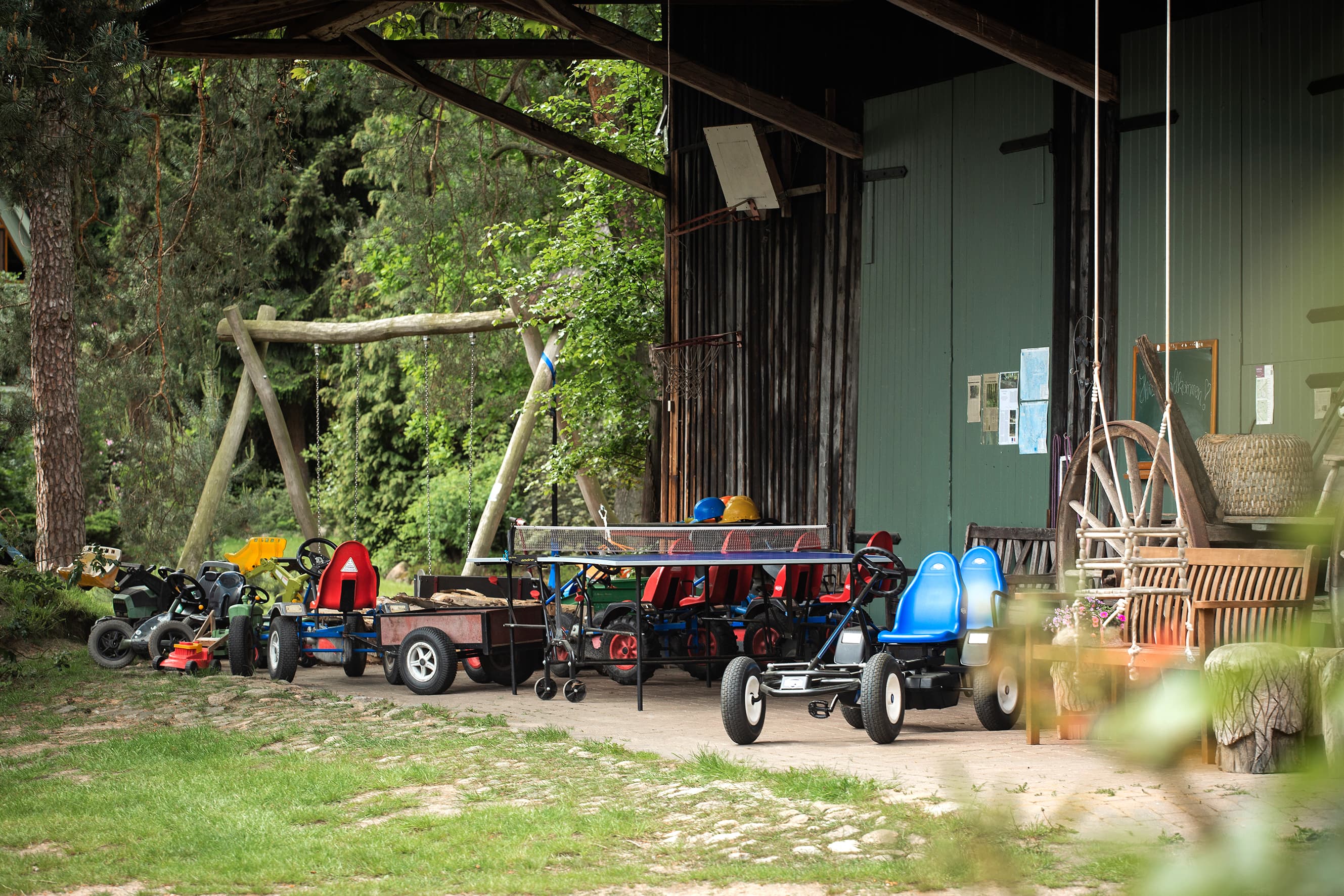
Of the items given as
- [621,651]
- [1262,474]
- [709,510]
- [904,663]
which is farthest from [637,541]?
[1262,474]

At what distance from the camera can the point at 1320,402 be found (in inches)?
346

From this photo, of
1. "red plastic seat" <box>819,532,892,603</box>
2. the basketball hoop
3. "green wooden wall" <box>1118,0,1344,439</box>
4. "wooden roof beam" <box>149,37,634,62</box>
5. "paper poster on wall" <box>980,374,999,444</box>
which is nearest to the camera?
"green wooden wall" <box>1118,0,1344,439</box>

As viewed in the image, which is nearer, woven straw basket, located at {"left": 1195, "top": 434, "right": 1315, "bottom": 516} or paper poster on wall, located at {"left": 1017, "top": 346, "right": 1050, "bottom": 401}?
woven straw basket, located at {"left": 1195, "top": 434, "right": 1315, "bottom": 516}

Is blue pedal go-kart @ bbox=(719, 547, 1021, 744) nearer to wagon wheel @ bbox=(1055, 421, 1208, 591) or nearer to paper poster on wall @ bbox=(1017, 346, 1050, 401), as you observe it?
wagon wheel @ bbox=(1055, 421, 1208, 591)

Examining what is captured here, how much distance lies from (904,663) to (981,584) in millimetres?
708

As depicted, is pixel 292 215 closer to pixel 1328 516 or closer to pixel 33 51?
pixel 33 51

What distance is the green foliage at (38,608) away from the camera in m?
13.2

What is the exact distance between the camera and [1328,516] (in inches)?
49.1

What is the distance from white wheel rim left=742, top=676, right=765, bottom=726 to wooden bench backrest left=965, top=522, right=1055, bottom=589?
306cm

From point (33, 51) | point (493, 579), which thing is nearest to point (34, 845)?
point (33, 51)

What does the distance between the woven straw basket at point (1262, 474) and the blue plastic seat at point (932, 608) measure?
5.13 feet

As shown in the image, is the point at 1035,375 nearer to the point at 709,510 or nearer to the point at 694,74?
the point at 709,510

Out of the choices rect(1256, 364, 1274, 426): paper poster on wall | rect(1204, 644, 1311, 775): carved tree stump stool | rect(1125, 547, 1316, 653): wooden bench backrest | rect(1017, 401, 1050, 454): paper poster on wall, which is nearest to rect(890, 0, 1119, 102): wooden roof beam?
rect(1256, 364, 1274, 426): paper poster on wall

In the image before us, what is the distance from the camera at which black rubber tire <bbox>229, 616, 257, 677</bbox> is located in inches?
442
